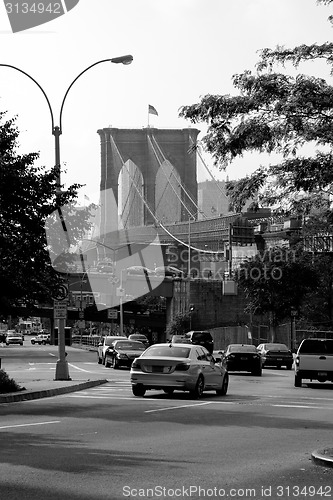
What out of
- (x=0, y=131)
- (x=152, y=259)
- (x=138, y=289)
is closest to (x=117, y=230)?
(x=152, y=259)

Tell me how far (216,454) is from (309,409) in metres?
9.84

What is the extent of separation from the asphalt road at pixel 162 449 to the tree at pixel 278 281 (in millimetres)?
47164

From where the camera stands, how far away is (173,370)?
81.8ft

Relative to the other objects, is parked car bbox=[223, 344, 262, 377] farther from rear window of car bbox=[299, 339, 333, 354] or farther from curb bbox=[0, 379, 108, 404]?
curb bbox=[0, 379, 108, 404]

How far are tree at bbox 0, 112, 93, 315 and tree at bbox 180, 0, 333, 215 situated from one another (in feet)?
25.8

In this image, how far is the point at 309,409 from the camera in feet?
73.9

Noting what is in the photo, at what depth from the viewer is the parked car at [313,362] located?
34094 millimetres

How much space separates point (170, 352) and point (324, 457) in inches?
553

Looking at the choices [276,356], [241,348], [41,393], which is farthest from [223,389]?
[276,356]

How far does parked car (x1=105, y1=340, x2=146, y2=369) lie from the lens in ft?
155

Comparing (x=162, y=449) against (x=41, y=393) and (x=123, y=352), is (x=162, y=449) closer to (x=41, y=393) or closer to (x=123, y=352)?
(x=41, y=393)

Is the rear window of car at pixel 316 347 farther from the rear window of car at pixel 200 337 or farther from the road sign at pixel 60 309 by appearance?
the rear window of car at pixel 200 337

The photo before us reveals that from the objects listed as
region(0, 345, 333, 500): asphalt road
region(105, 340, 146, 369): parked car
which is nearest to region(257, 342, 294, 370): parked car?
region(105, 340, 146, 369): parked car

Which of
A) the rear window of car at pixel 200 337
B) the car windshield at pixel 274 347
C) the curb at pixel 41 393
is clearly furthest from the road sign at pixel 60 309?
the rear window of car at pixel 200 337
